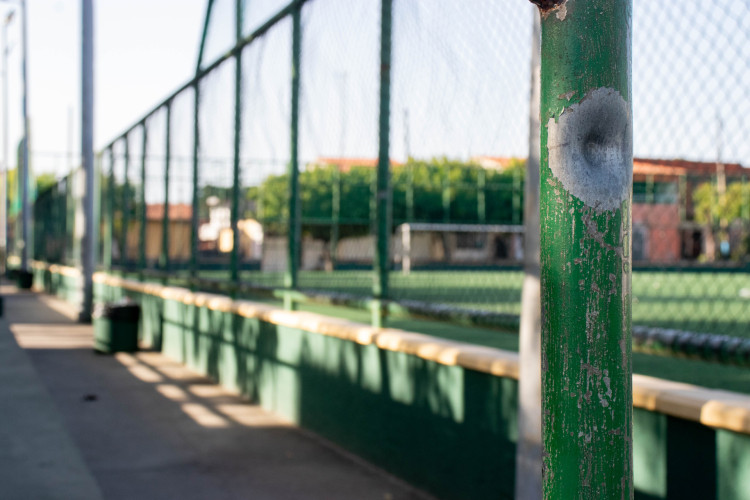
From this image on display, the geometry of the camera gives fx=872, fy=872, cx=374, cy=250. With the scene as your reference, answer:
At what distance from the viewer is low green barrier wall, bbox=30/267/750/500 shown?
3361 millimetres

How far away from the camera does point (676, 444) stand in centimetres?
349

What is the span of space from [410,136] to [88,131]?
40.3ft

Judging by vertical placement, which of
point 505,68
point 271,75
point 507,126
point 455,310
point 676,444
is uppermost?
point 271,75

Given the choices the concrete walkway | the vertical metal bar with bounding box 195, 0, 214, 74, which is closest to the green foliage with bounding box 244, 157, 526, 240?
the concrete walkway

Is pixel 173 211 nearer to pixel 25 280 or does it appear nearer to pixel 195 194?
pixel 195 194

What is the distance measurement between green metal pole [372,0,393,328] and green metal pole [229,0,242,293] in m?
3.27

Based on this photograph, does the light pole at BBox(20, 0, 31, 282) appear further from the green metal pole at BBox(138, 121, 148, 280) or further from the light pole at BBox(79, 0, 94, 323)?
the green metal pole at BBox(138, 121, 148, 280)

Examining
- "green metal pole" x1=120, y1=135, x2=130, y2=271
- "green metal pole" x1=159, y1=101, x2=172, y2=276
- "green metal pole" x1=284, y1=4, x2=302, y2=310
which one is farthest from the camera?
"green metal pole" x1=120, y1=135, x2=130, y2=271

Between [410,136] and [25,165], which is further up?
[25,165]

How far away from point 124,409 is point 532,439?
221 inches

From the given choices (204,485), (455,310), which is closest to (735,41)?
(455,310)

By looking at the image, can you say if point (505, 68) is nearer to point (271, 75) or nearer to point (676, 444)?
point (676, 444)

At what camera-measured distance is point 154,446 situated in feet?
21.5

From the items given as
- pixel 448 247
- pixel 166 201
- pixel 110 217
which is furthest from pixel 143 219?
pixel 448 247
